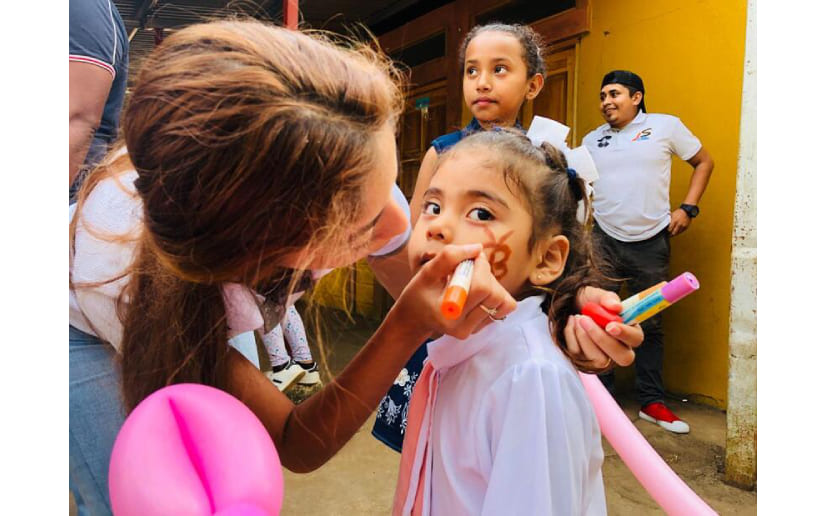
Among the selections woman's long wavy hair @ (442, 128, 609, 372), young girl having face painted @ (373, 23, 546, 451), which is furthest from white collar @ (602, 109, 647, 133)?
woman's long wavy hair @ (442, 128, 609, 372)

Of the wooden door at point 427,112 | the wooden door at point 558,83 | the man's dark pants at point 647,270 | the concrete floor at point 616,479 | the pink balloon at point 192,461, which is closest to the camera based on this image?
the pink balloon at point 192,461

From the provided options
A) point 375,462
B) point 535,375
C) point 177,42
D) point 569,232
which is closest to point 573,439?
point 535,375

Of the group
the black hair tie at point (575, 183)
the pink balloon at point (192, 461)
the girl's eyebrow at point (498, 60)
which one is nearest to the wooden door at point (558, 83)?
the girl's eyebrow at point (498, 60)

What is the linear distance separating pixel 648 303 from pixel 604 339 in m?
0.06

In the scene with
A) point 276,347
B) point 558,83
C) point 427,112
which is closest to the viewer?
point 276,347

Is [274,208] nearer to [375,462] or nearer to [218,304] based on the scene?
[218,304]

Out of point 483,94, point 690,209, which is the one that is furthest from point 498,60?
point 690,209

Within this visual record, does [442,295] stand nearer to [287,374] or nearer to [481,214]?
[481,214]

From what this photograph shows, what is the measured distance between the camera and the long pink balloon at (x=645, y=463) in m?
0.67

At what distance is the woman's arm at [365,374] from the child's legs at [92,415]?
0.41ft

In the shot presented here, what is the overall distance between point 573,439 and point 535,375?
7cm

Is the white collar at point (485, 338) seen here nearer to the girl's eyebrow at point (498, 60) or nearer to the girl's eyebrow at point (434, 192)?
the girl's eyebrow at point (434, 192)

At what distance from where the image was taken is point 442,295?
18.6 inches

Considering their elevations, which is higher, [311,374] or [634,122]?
[634,122]
